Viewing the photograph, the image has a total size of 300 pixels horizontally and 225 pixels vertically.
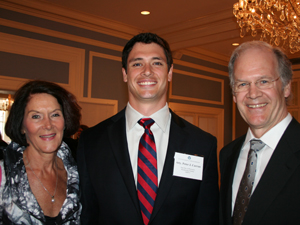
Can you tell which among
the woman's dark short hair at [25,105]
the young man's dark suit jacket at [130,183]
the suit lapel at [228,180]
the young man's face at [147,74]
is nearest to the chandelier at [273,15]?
the young man's face at [147,74]

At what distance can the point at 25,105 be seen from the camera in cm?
187

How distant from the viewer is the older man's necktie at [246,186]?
1541 millimetres

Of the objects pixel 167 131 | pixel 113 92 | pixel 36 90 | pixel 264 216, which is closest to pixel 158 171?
pixel 167 131

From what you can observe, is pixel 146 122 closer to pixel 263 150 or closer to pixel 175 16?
pixel 263 150

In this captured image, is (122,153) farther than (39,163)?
No

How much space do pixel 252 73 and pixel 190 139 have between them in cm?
54

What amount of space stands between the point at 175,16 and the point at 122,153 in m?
4.21

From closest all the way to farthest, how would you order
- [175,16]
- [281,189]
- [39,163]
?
[281,189] → [39,163] → [175,16]

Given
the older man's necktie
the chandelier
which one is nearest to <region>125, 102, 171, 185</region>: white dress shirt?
the older man's necktie

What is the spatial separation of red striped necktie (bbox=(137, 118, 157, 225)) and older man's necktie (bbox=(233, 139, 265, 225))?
1.53ft

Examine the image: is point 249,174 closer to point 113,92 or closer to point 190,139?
point 190,139

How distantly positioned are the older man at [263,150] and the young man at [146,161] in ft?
0.59

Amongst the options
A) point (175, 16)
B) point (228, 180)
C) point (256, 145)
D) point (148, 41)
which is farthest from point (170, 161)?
point (175, 16)

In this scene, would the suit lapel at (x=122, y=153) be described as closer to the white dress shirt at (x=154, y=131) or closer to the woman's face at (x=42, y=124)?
the white dress shirt at (x=154, y=131)
